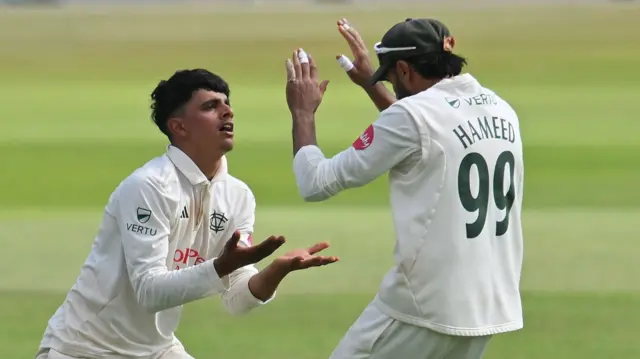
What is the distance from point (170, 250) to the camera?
4.41m

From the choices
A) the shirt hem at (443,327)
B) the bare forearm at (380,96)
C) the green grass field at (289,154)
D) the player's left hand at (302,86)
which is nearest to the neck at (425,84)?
the player's left hand at (302,86)

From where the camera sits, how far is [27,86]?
2803 cm

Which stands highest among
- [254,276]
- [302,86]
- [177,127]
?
[302,86]

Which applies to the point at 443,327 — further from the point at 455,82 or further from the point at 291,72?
the point at 291,72

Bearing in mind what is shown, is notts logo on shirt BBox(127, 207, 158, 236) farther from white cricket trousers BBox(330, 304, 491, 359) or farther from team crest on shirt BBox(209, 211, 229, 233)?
white cricket trousers BBox(330, 304, 491, 359)

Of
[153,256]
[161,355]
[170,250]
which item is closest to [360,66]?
[170,250]

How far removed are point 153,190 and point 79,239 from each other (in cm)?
642

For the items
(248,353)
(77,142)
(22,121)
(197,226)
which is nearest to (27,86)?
(22,121)

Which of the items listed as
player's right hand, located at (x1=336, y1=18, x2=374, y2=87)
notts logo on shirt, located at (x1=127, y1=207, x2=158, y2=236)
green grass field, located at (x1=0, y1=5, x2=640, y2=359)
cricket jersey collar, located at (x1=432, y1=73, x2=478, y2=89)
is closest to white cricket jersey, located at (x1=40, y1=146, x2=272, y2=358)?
notts logo on shirt, located at (x1=127, y1=207, x2=158, y2=236)

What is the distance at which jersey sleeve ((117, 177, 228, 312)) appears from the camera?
13.5 ft

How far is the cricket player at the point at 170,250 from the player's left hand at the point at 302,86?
10.6 inches

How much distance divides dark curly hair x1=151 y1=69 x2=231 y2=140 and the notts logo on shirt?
0.44 meters

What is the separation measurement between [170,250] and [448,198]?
3.45ft

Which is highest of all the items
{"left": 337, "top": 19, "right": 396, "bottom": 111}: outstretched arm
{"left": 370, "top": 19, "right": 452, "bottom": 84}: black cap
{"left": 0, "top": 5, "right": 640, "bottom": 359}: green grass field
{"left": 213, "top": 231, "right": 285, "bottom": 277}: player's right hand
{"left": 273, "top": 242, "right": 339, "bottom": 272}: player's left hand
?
{"left": 370, "top": 19, "right": 452, "bottom": 84}: black cap
